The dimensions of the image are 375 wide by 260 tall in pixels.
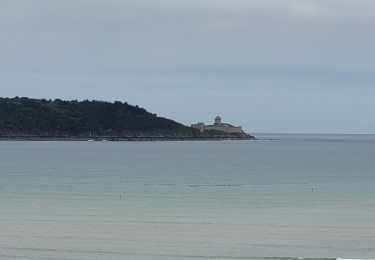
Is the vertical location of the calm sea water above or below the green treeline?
below

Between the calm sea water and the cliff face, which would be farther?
the cliff face

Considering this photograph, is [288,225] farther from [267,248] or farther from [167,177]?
[167,177]

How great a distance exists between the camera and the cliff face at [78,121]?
168 meters

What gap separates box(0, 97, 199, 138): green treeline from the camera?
167750mm

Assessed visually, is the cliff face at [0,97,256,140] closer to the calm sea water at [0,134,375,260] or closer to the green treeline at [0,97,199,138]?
the green treeline at [0,97,199,138]

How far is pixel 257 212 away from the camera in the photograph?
88.4ft

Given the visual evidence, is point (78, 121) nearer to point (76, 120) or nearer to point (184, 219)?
point (76, 120)

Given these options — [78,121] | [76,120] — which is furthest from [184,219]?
[78,121]

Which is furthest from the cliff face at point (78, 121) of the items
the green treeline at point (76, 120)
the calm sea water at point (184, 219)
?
the calm sea water at point (184, 219)

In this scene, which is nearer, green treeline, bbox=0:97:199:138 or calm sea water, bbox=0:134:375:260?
calm sea water, bbox=0:134:375:260

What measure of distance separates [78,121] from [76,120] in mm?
952

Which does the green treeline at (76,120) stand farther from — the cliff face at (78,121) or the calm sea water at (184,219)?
the calm sea water at (184,219)

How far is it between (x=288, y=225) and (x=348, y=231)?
1.95 meters

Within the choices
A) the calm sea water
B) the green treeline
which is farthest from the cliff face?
the calm sea water
